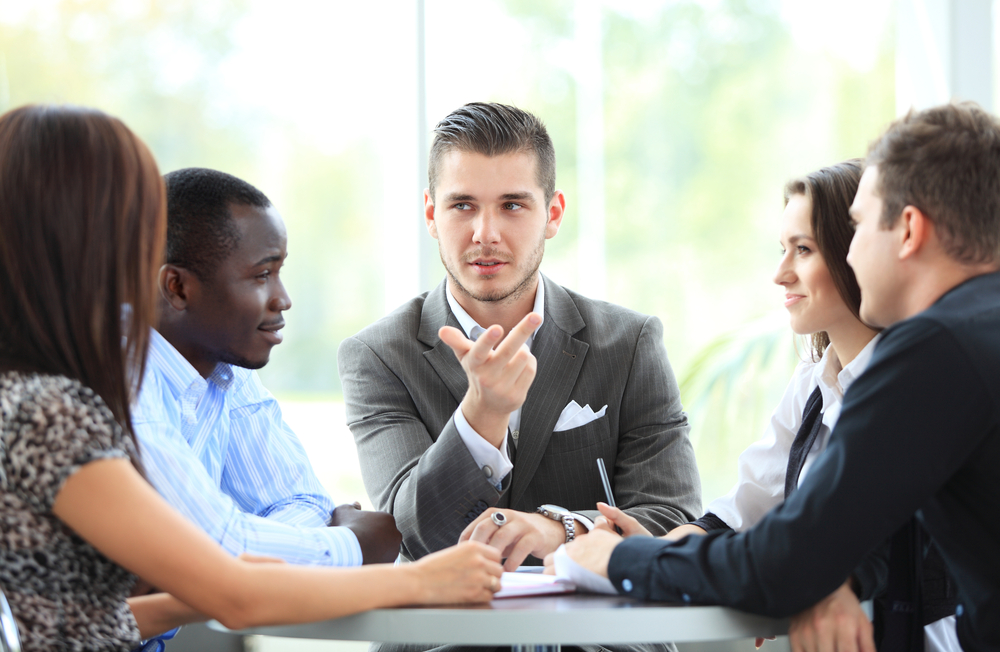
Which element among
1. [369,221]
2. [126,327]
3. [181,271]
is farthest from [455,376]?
[369,221]

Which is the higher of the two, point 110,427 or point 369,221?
point 369,221

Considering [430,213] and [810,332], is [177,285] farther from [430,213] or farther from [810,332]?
[810,332]

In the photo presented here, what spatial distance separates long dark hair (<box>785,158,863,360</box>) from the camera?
1.64 meters

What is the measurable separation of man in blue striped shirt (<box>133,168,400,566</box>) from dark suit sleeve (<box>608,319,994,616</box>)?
742mm

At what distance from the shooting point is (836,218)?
1.67m

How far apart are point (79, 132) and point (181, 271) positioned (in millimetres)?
502

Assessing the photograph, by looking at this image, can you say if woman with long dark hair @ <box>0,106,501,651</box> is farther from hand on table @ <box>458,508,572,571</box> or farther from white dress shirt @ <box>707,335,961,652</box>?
white dress shirt @ <box>707,335,961,652</box>

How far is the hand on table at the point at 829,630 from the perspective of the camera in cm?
114

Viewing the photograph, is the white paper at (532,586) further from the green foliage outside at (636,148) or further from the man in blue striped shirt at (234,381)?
the green foliage outside at (636,148)

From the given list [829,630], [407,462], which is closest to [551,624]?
[829,630]

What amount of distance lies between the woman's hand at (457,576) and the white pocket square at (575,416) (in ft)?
2.72

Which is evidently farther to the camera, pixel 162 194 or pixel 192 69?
pixel 192 69

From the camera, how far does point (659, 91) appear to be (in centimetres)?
372

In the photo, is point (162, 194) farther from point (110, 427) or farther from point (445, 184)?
point (445, 184)
